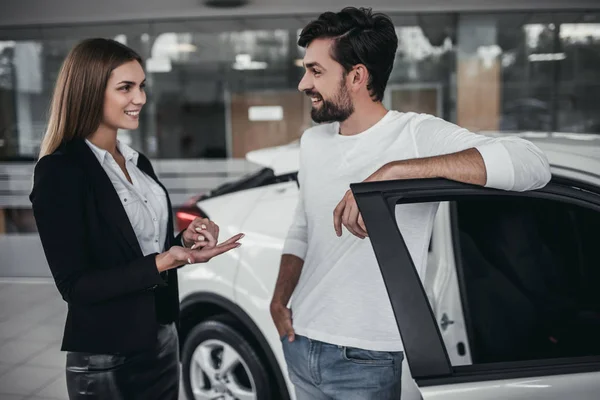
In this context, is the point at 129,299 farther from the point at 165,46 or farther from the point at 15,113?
the point at 15,113

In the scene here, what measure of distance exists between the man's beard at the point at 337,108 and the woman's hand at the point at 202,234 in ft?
1.42

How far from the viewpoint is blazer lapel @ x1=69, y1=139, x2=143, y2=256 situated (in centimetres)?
171

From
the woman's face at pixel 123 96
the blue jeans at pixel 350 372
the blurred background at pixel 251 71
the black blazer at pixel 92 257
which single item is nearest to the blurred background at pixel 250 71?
the blurred background at pixel 251 71

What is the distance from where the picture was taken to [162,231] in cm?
196

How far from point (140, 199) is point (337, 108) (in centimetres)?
63

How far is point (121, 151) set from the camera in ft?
6.45

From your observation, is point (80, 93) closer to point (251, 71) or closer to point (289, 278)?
point (289, 278)

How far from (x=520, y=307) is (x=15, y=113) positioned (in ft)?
30.4

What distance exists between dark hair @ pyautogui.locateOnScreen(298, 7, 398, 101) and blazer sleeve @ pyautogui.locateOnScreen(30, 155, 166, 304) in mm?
723

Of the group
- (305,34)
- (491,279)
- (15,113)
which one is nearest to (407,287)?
(305,34)

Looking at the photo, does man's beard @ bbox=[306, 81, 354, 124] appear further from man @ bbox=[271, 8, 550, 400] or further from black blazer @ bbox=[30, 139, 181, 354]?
black blazer @ bbox=[30, 139, 181, 354]

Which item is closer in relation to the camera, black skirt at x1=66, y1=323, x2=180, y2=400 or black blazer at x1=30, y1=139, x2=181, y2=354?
black blazer at x1=30, y1=139, x2=181, y2=354

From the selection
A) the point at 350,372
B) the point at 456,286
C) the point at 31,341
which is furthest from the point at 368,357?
the point at 31,341

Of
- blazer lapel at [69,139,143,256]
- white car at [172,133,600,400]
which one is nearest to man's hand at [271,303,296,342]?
white car at [172,133,600,400]
